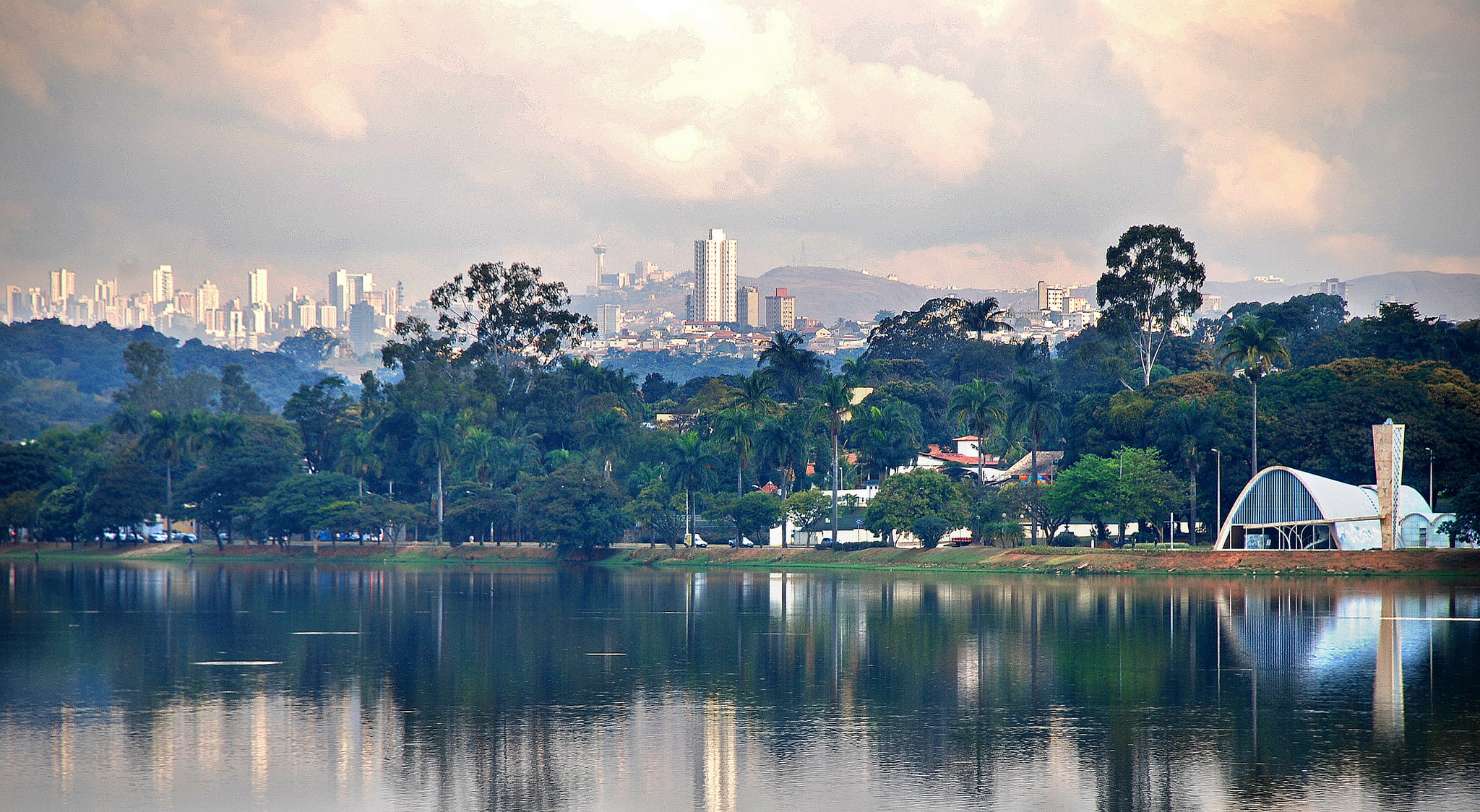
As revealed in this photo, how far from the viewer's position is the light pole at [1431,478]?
84562mm

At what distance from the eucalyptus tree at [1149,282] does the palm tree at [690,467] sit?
3616 cm

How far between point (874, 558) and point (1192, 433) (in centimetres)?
2312

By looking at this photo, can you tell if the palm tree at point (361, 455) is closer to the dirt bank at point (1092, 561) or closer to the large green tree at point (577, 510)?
the large green tree at point (577, 510)

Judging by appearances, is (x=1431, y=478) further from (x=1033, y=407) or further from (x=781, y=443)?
(x=781, y=443)

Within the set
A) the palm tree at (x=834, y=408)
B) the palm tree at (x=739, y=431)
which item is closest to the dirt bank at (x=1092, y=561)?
the palm tree at (x=834, y=408)

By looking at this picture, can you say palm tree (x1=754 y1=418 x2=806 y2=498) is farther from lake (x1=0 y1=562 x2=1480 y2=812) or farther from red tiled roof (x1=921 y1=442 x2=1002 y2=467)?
lake (x1=0 y1=562 x2=1480 y2=812)

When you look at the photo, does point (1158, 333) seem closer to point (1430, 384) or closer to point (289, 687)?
point (1430, 384)

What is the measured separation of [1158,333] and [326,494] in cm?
7606

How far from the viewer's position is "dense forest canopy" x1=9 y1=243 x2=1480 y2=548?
3558 inches

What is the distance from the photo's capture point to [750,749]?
26609 millimetres

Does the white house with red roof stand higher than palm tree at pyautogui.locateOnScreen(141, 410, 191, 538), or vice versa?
palm tree at pyautogui.locateOnScreen(141, 410, 191, 538)

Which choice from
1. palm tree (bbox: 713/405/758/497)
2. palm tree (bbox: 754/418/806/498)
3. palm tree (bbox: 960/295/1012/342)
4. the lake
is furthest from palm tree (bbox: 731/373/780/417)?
the lake

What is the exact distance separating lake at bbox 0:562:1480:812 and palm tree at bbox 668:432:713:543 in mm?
47117

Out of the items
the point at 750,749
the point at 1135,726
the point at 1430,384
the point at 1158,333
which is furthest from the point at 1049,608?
the point at 1158,333
